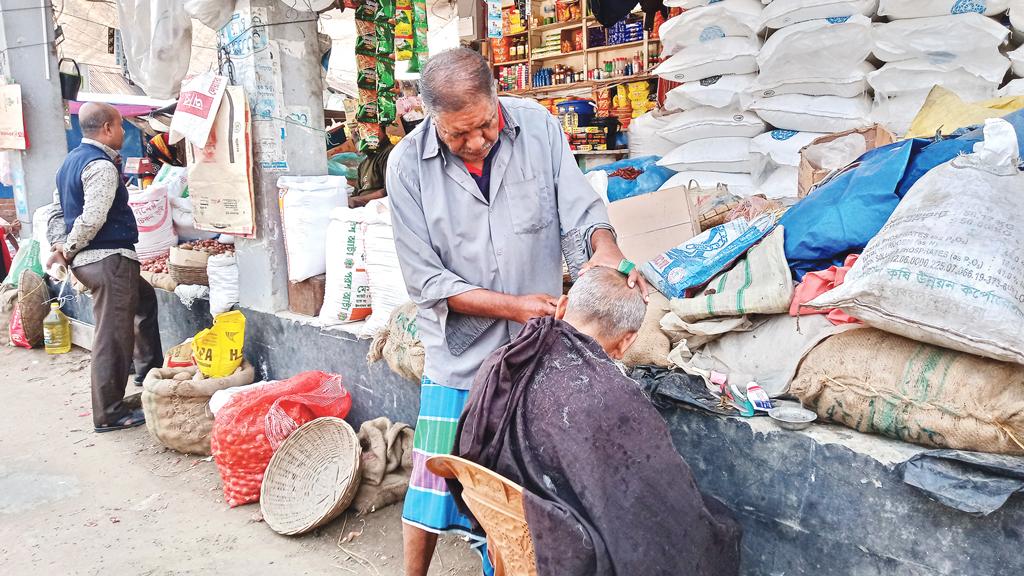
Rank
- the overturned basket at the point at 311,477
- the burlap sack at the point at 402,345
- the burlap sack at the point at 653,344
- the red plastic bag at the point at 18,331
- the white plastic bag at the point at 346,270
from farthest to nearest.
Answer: the red plastic bag at the point at 18,331 → the white plastic bag at the point at 346,270 → the burlap sack at the point at 402,345 → the overturned basket at the point at 311,477 → the burlap sack at the point at 653,344

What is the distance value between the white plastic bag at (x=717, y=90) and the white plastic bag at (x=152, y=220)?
387 cm

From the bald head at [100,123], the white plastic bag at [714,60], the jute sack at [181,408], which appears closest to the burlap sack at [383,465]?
the jute sack at [181,408]

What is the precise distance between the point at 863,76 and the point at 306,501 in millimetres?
3415

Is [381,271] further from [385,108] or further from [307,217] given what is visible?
[385,108]

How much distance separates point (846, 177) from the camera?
2373 millimetres

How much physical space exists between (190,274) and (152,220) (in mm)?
981

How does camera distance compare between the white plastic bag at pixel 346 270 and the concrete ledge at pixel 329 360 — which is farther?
the white plastic bag at pixel 346 270

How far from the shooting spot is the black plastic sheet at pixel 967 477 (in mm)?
1526

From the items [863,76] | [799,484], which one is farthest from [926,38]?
[799,484]

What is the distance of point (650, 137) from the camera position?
187 inches

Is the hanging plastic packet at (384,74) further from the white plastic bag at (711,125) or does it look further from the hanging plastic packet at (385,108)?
the white plastic bag at (711,125)

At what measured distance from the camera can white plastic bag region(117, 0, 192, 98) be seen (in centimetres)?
391

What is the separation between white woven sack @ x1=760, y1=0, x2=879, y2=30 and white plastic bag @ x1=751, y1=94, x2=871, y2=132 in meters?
0.40

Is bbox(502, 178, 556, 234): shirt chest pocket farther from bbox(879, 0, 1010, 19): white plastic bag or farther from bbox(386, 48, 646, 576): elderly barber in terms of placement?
bbox(879, 0, 1010, 19): white plastic bag
